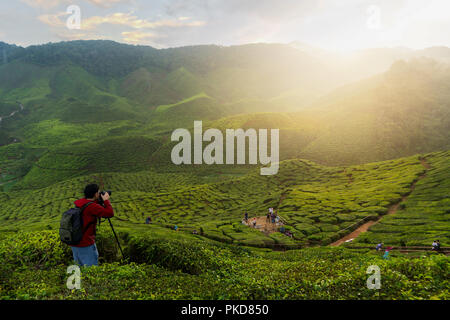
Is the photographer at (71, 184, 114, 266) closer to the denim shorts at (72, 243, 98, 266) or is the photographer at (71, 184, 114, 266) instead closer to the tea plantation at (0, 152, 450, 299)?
the denim shorts at (72, 243, 98, 266)

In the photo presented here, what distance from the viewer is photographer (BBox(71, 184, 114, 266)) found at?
8594 mm

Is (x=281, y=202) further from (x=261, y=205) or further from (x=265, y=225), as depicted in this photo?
(x=265, y=225)

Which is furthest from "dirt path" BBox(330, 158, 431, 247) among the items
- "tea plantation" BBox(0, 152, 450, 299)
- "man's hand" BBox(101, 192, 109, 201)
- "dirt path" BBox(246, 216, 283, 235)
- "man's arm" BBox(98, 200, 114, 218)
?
"man's hand" BBox(101, 192, 109, 201)

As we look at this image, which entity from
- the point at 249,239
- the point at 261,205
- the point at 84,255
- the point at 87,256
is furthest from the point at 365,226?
the point at 84,255

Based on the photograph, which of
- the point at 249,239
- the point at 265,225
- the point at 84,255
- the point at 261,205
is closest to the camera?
the point at 84,255

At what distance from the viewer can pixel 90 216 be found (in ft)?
28.5

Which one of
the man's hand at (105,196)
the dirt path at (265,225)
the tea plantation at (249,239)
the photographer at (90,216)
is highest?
the man's hand at (105,196)

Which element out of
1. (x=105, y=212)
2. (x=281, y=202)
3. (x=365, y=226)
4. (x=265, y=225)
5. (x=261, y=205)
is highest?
(x=105, y=212)

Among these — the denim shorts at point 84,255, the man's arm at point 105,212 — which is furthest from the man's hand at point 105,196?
the denim shorts at point 84,255

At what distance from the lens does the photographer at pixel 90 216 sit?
8.59 metres

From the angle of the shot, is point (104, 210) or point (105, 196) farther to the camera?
point (105, 196)

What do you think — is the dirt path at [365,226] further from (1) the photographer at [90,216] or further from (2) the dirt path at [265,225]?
(1) the photographer at [90,216]

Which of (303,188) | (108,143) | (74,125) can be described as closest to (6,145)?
(74,125)
